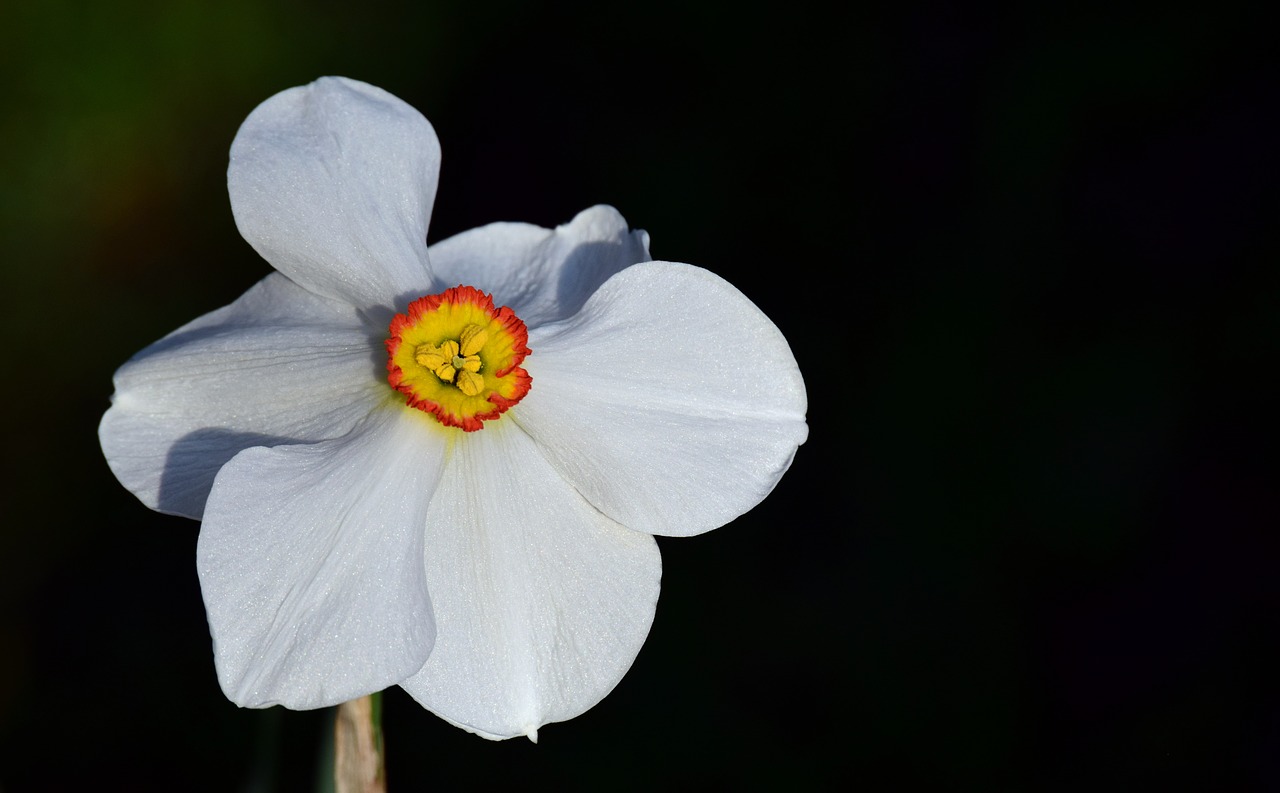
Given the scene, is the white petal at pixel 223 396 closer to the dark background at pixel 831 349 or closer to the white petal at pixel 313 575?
the white petal at pixel 313 575

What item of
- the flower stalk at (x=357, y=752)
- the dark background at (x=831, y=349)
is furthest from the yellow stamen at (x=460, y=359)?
the dark background at (x=831, y=349)

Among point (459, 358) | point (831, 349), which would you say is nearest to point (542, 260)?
point (459, 358)

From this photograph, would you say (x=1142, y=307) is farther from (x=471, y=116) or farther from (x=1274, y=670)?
(x=471, y=116)

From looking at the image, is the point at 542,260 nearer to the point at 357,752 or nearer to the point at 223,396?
the point at 223,396

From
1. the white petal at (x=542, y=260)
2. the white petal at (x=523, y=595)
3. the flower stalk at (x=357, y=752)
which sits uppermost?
the white petal at (x=542, y=260)

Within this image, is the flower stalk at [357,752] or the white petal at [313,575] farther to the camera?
the flower stalk at [357,752]

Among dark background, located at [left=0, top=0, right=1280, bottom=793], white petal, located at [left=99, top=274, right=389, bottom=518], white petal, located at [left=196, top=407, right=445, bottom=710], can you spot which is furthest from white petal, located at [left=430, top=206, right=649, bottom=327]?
dark background, located at [left=0, top=0, right=1280, bottom=793]
